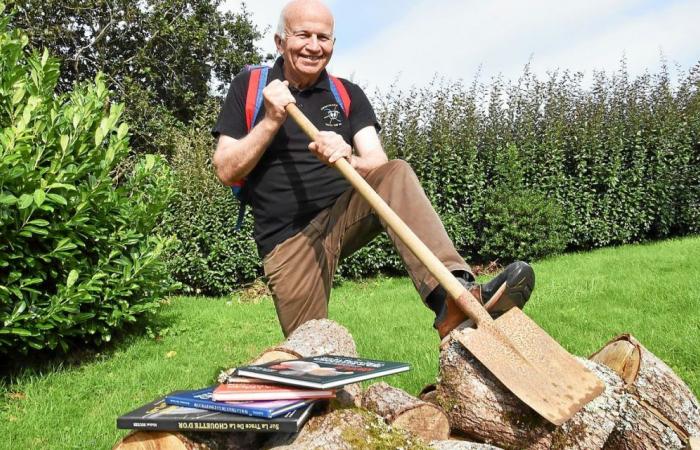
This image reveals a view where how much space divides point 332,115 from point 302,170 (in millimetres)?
380

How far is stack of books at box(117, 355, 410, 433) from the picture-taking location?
194 cm

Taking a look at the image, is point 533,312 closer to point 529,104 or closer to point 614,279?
point 614,279

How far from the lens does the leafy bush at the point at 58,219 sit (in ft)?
13.8

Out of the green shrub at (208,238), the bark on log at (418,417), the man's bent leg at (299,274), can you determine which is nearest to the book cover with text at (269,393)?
the bark on log at (418,417)

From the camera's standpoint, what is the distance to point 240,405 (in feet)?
6.56

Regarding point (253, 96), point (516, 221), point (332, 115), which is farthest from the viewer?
point (516, 221)

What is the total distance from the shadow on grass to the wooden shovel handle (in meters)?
3.48

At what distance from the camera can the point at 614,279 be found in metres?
7.18

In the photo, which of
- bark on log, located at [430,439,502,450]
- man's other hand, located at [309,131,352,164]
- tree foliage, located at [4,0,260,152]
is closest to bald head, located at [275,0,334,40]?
man's other hand, located at [309,131,352,164]

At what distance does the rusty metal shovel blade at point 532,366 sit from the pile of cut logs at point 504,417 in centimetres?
10

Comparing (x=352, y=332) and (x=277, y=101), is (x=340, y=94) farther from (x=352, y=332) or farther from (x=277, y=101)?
(x=352, y=332)

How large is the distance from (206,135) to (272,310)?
4133 millimetres

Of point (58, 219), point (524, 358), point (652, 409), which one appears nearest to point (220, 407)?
point (524, 358)

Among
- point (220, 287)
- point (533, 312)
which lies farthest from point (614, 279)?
point (220, 287)
